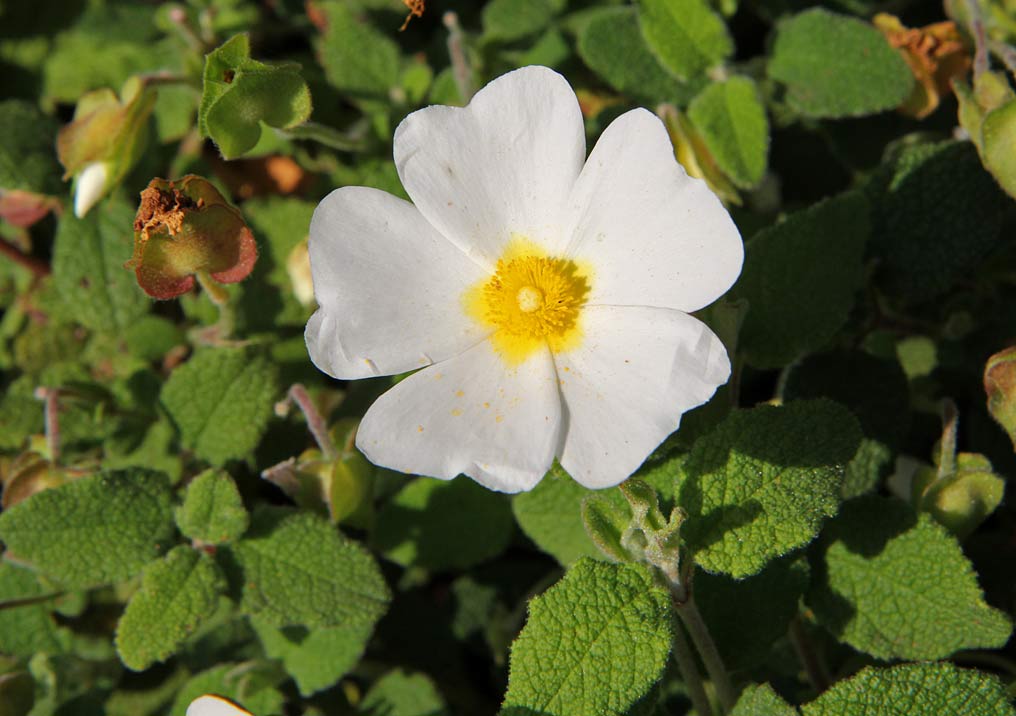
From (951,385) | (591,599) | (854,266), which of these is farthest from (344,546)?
(951,385)

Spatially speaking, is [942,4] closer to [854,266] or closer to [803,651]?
[854,266]

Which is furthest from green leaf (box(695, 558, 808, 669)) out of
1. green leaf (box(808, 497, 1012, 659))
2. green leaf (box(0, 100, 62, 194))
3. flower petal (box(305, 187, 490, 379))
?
green leaf (box(0, 100, 62, 194))

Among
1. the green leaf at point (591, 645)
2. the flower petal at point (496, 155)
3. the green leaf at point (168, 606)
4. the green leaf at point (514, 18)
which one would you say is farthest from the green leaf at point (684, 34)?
the green leaf at point (168, 606)

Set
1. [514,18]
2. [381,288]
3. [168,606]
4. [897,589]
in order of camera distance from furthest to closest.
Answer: [514,18], [168,606], [897,589], [381,288]

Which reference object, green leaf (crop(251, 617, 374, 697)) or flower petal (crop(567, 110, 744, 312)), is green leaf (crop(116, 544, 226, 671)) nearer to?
green leaf (crop(251, 617, 374, 697))

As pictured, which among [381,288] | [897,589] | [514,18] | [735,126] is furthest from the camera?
[514,18]

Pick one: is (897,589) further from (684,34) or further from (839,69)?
(684,34)

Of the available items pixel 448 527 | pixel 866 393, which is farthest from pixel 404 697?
pixel 866 393
